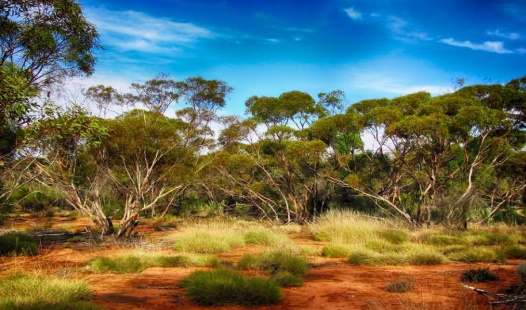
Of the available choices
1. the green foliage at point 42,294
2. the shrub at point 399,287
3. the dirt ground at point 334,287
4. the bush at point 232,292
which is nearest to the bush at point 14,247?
the dirt ground at point 334,287

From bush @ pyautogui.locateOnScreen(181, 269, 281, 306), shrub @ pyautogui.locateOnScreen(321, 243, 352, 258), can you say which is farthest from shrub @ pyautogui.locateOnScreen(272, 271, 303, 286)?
shrub @ pyautogui.locateOnScreen(321, 243, 352, 258)

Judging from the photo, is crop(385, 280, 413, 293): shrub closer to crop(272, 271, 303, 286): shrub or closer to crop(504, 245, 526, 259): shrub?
crop(272, 271, 303, 286): shrub

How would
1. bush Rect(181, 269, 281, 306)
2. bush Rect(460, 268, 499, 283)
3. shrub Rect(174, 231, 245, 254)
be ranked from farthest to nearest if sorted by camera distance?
shrub Rect(174, 231, 245, 254), bush Rect(460, 268, 499, 283), bush Rect(181, 269, 281, 306)

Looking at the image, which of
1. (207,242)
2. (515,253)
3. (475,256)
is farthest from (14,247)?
(515,253)

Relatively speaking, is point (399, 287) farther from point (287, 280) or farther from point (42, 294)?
point (42, 294)

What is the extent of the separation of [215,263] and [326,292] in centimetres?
325

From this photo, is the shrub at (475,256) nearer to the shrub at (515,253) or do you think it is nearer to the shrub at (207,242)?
the shrub at (515,253)

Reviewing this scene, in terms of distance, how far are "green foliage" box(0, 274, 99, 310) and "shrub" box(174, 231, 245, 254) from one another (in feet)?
16.8

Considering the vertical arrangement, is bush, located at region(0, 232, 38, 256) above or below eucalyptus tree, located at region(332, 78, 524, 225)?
below

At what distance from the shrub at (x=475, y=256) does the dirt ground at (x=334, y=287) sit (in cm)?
38

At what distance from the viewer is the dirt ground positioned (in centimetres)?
514

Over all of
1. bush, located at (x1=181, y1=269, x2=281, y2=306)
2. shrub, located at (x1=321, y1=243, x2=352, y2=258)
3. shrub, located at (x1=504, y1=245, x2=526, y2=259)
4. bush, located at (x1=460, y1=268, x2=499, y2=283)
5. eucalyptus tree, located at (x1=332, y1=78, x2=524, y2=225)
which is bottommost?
shrub, located at (x1=504, y1=245, x2=526, y2=259)

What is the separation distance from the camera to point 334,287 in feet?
20.7

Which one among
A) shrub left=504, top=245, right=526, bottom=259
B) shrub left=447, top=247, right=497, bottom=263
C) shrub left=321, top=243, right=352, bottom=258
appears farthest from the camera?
shrub left=321, top=243, right=352, bottom=258
